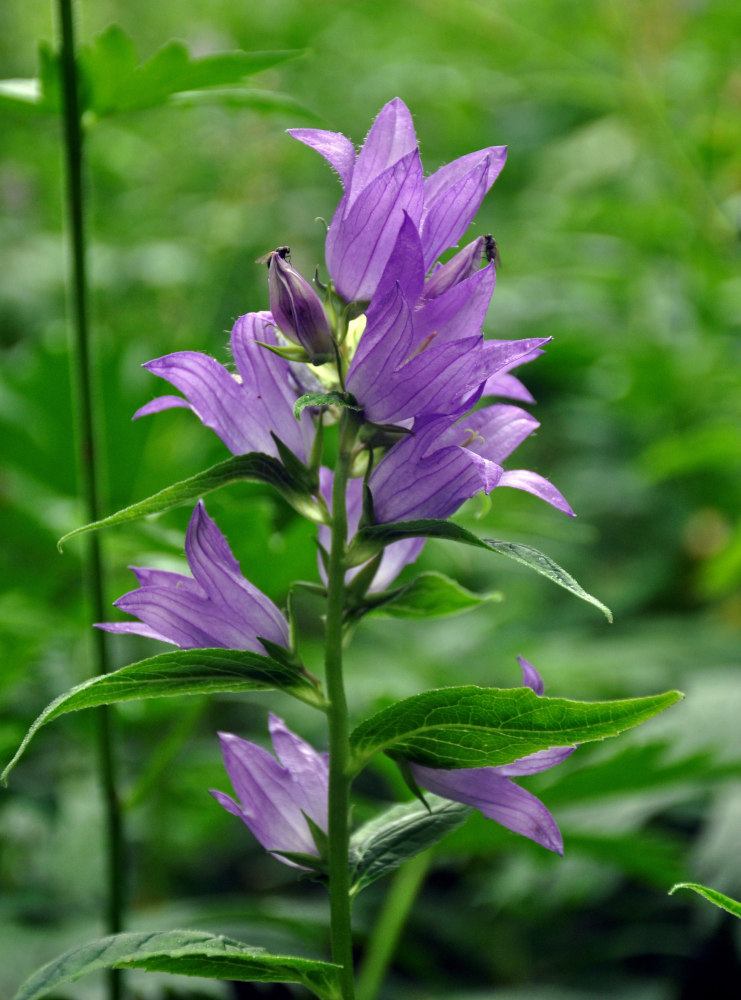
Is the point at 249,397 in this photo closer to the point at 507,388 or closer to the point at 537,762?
the point at 507,388

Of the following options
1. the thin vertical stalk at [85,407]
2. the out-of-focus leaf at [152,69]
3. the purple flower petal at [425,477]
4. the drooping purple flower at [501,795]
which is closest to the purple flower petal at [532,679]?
the drooping purple flower at [501,795]

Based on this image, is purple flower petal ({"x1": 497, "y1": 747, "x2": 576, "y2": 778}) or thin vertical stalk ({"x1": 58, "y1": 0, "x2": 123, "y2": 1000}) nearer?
purple flower petal ({"x1": 497, "y1": 747, "x2": 576, "y2": 778})

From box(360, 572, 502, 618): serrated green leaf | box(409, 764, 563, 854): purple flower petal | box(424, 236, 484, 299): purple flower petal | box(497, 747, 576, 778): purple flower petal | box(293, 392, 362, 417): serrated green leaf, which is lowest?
box(409, 764, 563, 854): purple flower petal

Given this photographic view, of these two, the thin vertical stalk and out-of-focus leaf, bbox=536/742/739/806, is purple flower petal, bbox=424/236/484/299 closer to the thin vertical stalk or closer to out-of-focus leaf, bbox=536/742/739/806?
the thin vertical stalk

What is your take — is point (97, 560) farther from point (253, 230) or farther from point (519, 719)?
point (253, 230)

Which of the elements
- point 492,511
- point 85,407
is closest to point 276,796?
point 85,407

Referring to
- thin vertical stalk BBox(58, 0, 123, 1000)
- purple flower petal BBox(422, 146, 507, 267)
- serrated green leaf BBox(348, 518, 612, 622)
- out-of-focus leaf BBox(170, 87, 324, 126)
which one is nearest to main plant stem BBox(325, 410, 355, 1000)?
serrated green leaf BBox(348, 518, 612, 622)

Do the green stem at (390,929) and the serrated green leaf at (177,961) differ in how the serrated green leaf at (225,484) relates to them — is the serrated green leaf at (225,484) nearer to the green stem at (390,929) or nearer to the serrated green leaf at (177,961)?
the serrated green leaf at (177,961)
